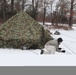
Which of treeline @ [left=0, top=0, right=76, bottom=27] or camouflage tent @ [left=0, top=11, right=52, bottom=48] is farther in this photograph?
treeline @ [left=0, top=0, right=76, bottom=27]

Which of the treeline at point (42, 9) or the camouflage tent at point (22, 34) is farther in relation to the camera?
the treeline at point (42, 9)

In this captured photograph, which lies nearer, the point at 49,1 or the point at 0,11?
the point at 0,11

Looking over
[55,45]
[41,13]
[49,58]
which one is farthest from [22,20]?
[41,13]

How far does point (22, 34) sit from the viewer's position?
11297 millimetres

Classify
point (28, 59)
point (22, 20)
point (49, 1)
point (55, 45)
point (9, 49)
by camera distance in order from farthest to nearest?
point (49, 1)
point (22, 20)
point (9, 49)
point (55, 45)
point (28, 59)

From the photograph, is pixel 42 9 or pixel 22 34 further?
pixel 42 9

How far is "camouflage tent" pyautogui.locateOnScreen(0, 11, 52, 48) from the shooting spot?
36.0ft

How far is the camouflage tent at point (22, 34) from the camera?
11.0 m

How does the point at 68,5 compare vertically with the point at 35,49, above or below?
above

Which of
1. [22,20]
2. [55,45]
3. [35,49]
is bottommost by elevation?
[35,49]

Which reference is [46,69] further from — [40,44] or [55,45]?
[40,44]

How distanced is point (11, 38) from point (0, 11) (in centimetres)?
2077

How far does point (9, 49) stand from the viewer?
35.3 feet

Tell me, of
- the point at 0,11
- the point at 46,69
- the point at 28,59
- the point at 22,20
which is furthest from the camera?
the point at 0,11
